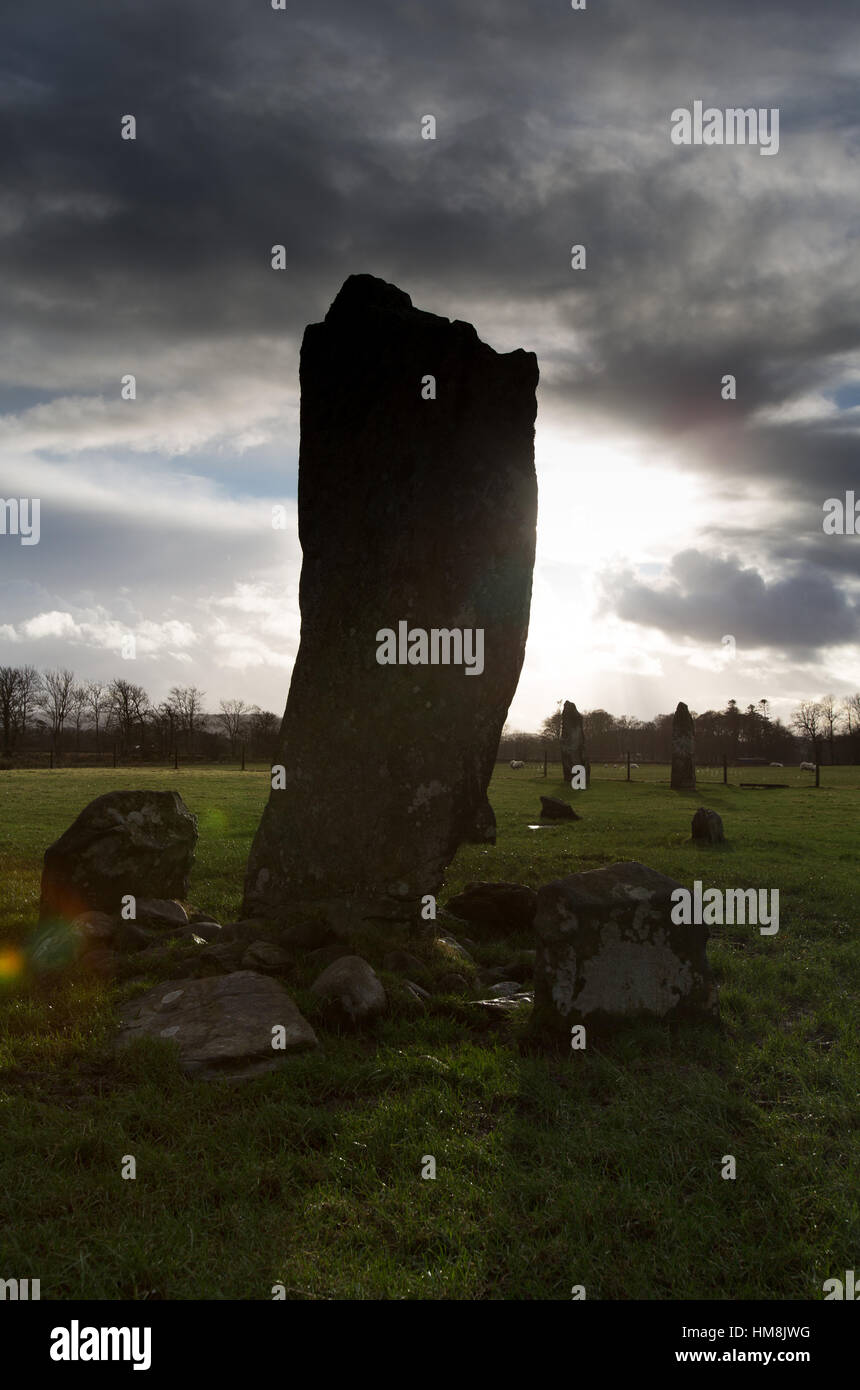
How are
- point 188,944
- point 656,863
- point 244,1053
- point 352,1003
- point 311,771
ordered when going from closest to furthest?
point 244,1053, point 352,1003, point 188,944, point 311,771, point 656,863

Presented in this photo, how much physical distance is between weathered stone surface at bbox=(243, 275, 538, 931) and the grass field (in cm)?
131

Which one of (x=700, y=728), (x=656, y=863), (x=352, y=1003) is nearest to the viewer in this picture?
(x=352, y=1003)

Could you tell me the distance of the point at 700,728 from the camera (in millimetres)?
105875

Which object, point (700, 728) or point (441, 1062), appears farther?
point (700, 728)

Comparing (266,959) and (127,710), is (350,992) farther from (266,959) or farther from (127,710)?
(127,710)

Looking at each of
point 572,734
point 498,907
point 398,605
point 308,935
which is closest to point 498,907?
point 498,907

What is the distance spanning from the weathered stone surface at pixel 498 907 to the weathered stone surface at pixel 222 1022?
3649 millimetres

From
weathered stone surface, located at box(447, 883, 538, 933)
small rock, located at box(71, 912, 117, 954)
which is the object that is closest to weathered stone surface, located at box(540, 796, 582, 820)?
weathered stone surface, located at box(447, 883, 538, 933)

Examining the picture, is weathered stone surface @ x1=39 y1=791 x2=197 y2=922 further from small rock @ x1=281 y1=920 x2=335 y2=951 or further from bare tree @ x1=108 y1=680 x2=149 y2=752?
bare tree @ x1=108 y1=680 x2=149 y2=752

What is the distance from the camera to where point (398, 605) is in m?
9.30

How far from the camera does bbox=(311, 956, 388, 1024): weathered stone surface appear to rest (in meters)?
6.94
